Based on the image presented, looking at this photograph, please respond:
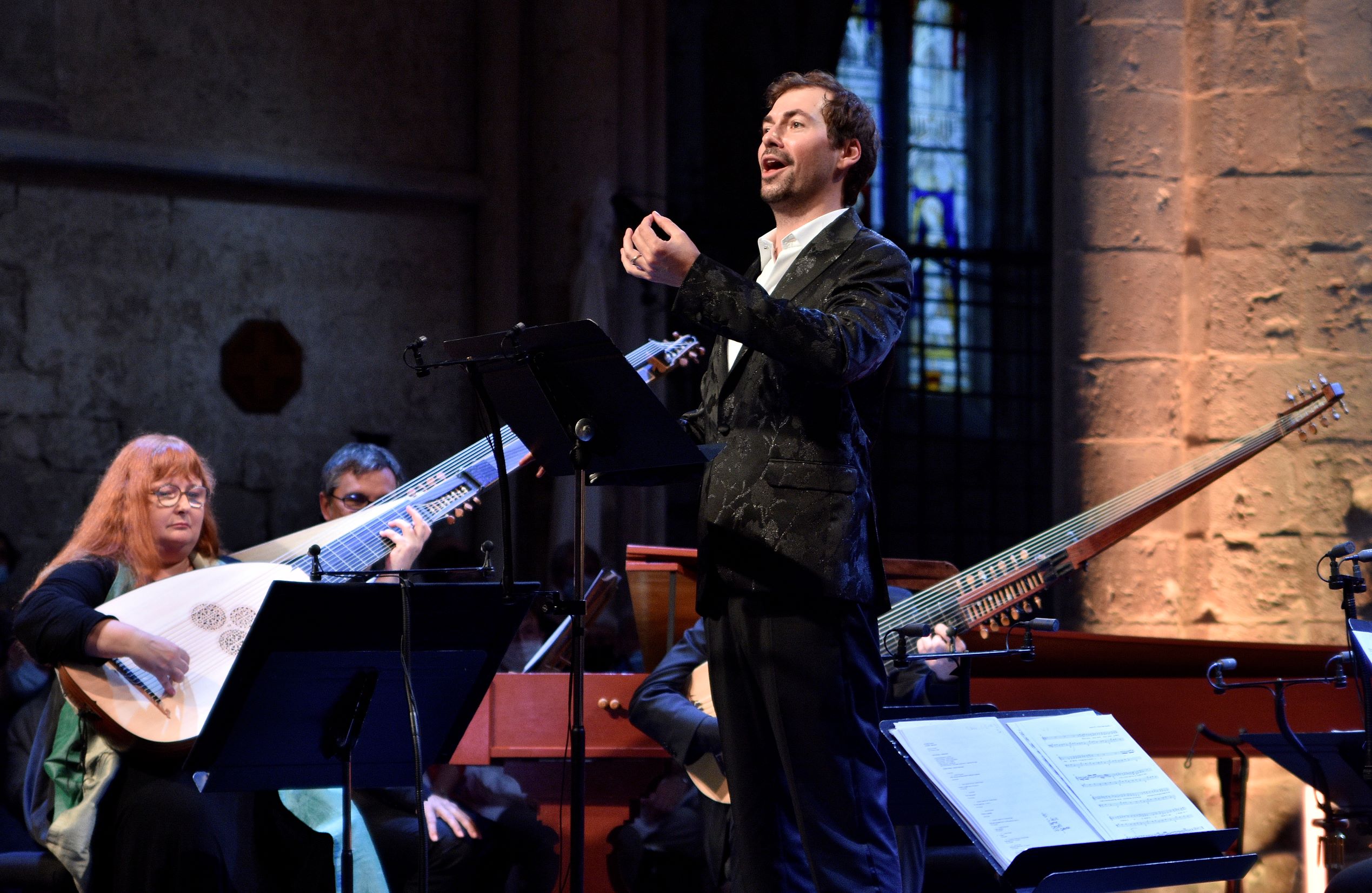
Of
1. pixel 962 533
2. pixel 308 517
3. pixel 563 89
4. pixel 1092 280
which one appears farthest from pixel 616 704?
pixel 962 533

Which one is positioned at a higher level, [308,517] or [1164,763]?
[308,517]

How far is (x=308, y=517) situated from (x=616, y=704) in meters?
4.36

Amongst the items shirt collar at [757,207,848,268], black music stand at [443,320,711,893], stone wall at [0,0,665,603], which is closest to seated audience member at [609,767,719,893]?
black music stand at [443,320,711,893]

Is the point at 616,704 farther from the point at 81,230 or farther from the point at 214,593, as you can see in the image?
the point at 81,230

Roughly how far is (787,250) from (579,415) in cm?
50

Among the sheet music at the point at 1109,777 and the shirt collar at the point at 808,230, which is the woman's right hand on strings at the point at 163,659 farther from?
the sheet music at the point at 1109,777

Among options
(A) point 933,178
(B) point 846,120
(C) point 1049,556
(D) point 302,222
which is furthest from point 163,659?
(A) point 933,178

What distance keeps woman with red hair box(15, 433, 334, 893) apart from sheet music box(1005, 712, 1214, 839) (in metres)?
1.86

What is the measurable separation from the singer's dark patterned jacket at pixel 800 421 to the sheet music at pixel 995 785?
554 millimetres

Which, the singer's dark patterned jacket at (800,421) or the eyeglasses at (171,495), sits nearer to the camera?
the singer's dark patterned jacket at (800,421)

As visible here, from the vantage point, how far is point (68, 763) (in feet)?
11.2

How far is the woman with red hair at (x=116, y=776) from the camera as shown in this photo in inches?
133

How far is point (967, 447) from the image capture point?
10.9 meters

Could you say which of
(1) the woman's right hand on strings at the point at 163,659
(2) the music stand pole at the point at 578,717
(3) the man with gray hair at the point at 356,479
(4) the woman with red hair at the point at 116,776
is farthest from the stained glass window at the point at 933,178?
(2) the music stand pole at the point at 578,717
